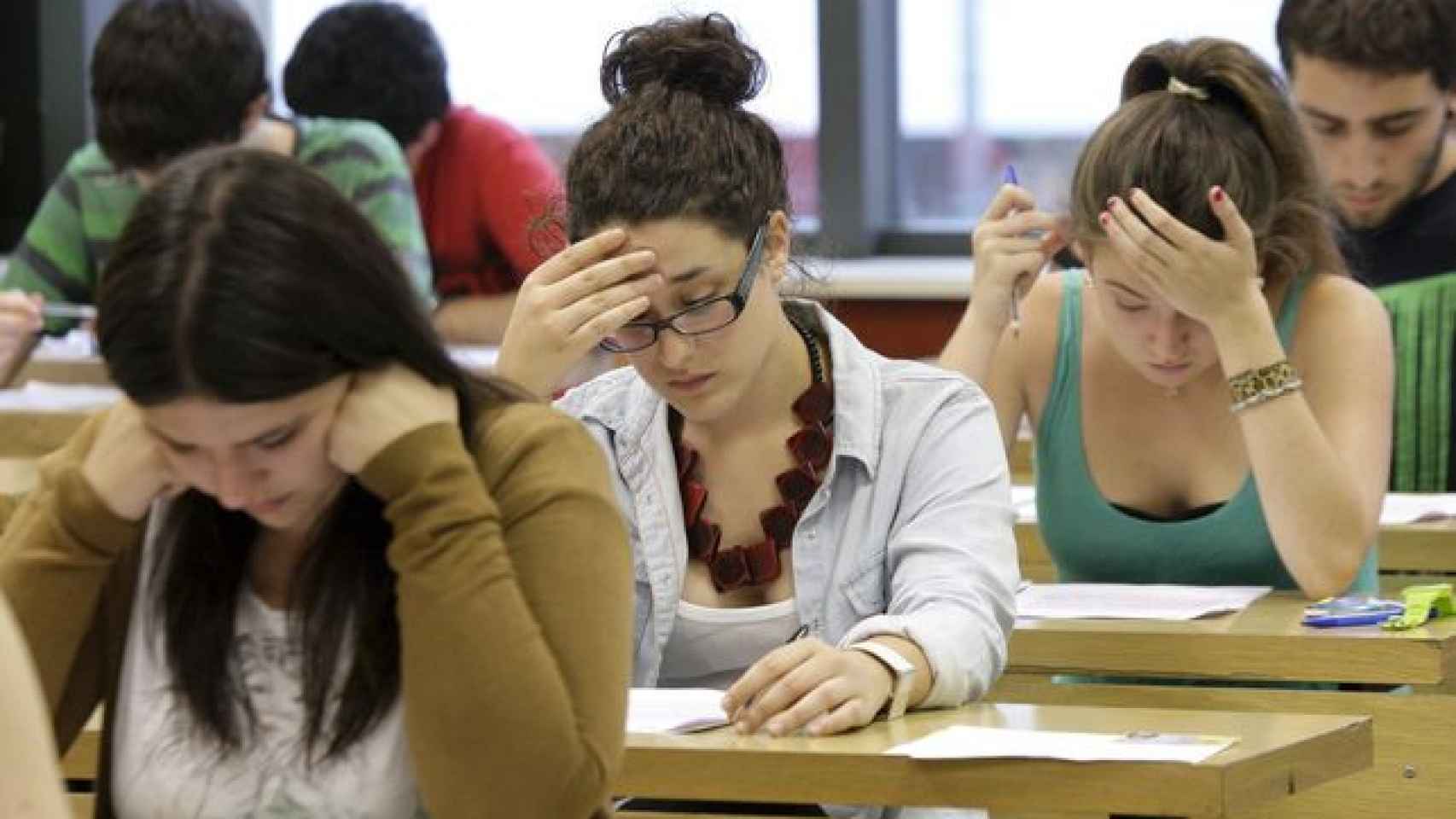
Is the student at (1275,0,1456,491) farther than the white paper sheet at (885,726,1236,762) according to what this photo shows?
Yes

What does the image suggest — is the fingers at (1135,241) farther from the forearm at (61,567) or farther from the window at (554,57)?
A: the window at (554,57)

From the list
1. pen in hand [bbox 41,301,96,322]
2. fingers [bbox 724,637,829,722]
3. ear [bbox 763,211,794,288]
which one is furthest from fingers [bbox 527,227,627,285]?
pen in hand [bbox 41,301,96,322]

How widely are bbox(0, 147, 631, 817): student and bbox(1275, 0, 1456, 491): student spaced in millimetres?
1976

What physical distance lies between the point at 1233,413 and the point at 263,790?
5.01ft

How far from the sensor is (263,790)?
1789mm

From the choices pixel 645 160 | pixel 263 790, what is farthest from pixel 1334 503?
pixel 263 790

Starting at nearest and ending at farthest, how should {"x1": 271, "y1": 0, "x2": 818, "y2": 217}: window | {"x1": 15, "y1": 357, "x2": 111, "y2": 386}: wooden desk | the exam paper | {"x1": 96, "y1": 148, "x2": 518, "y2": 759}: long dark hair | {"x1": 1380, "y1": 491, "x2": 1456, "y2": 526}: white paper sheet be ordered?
1. {"x1": 96, "y1": 148, "x2": 518, "y2": 759}: long dark hair
2. the exam paper
3. {"x1": 1380, "y1": 491, "x2": 1456, "y2": 526}: white paper sheet
4. {"x1": 15, "y1": 357, "x2": 111, "y2": 386}: wooden desk
5. {"x1": 271, "y1": 0, "x2": 818, "y2": 217}: window

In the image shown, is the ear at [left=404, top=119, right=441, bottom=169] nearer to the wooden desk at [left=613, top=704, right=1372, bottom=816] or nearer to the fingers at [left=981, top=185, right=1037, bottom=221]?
the fingers at [left=981, top=185, right=1037, bottom=221]

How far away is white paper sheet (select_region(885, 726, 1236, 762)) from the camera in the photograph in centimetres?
196

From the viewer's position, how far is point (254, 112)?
442 cm

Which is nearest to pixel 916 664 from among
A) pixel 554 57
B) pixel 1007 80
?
pixel 1007 80

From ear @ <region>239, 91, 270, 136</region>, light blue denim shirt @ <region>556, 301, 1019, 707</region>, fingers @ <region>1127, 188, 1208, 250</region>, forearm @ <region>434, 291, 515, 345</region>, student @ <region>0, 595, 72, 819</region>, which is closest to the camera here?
student @ <region>0, 595, 72, 819</region>

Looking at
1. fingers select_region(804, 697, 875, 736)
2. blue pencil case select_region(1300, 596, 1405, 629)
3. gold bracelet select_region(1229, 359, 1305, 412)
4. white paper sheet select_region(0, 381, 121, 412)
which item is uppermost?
gold bracelet select_region(1229, 359, 1305, 412)

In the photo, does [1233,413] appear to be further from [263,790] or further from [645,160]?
[263,790]
